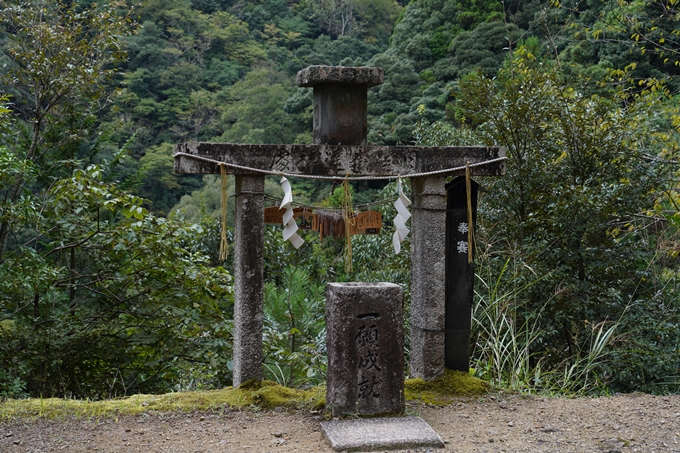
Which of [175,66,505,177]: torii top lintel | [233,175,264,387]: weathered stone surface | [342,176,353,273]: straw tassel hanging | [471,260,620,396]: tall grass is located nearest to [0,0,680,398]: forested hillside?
[471,260,620,396]: tall grass

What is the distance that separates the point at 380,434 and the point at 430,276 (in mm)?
1383

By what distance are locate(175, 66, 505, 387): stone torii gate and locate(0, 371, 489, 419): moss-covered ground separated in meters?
0.12

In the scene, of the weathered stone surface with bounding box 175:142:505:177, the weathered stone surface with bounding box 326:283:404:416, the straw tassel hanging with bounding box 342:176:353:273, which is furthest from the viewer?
the straw tassel hanging with bounding box 342:176:353:273

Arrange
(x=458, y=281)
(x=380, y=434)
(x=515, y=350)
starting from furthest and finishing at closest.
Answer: (x=515, y=350) < (x=458, y=281) < (x=380, y=434)

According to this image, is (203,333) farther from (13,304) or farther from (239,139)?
(239,139)

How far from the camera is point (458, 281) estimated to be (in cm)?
477

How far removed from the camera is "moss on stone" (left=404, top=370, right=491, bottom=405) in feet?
14.9

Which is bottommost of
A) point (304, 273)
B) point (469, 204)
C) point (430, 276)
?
point (304, 273)

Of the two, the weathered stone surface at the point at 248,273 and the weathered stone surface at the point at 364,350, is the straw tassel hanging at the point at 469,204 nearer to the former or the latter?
the weathered stone surface at the point at 364,350

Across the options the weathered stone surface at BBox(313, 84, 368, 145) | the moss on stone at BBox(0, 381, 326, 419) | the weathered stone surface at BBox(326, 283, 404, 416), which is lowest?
the moss on stone at BBox(0, 381, 326, 419)

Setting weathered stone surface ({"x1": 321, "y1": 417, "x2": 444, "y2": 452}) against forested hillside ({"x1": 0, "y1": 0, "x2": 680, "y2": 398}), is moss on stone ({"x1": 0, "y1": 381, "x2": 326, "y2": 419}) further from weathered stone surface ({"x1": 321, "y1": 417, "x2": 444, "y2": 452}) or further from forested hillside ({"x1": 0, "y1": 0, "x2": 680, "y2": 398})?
forested hillside ({"x1": 0, "y1": 0, "x2": 680, "y2": 398})

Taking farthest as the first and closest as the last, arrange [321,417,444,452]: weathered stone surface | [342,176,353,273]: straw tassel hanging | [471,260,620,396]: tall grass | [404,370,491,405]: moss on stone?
[471,260,620,396]: tall grass, [404,370,491,405]: moss on stone, [342,176,353,273]: straw tassel hanging, [321,417,444,452]: weathered stone surface

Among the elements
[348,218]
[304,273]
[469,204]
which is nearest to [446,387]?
[469,204]

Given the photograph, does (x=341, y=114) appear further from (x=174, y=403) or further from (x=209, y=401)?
(x=174, y=403)
